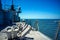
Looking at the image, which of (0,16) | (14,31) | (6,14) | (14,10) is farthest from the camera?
(14,10)

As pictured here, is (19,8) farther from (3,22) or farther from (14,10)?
(3,22)

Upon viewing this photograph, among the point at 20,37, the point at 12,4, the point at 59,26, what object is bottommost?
the point at 20,37

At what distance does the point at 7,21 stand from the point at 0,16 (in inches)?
94.4

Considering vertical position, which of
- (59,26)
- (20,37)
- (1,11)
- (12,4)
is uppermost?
(12,4)

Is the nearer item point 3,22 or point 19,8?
point 3,22

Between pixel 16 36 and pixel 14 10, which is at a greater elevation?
pixel 14 10

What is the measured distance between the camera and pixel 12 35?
8.81 meters

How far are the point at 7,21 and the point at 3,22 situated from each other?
3.43 feet

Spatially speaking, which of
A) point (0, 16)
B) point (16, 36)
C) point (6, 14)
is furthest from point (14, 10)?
point (16, 36)

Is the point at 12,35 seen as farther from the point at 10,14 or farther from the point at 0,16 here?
the point at 10,14

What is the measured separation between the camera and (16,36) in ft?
29.6

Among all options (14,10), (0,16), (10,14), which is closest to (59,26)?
(0,16)

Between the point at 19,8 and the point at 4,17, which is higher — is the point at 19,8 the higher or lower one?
the higher one

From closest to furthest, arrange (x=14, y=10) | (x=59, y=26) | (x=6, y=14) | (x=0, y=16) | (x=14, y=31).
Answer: (x=59, y=26) → (x=14, y=31) → (x=0, y=16) → (x=6, y=14) → (x=14, y=10)
